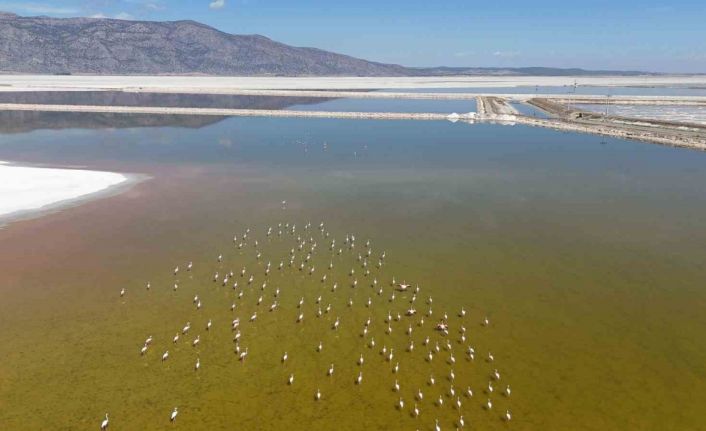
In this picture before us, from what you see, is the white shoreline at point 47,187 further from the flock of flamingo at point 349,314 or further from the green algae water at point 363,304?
the flock of flamingo at point 349,314

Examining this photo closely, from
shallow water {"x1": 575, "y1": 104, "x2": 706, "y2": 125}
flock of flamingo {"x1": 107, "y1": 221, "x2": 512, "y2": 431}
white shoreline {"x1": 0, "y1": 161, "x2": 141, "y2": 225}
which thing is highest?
shallow water {"x1": 575, "y1": 104, "x2": 706, "y2": 125}

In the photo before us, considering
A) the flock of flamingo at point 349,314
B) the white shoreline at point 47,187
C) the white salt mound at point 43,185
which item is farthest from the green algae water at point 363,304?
the white salt mound at point 43,185

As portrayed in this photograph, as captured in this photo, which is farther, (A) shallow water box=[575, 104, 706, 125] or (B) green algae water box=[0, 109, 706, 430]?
(A) shallow water box=[575, 104, 706, 125]

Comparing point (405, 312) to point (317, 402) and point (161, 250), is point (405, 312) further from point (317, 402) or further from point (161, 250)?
point (161, 250)

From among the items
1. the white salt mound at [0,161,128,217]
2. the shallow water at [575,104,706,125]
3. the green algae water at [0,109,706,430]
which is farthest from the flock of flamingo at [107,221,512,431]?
the shallow water at [575,104,706,125]

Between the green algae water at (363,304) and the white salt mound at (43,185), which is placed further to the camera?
the white salt mound at (43,185)

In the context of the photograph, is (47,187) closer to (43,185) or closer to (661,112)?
(43,185)

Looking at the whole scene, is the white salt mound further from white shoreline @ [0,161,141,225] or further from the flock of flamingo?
the flock of flamingo
